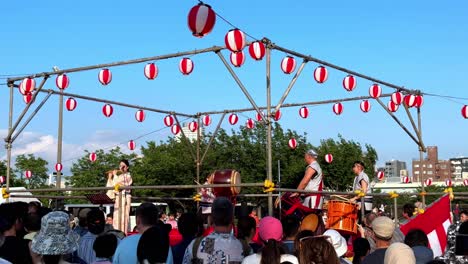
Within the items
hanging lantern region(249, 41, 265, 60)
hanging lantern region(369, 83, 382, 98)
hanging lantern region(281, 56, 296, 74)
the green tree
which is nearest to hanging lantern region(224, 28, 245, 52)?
hanging lantern region(249, 41, 265, 60)

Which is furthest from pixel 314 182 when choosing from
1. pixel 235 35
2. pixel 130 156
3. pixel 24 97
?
pixel 130 156

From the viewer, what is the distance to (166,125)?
20000mm

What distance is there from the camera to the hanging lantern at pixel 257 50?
11.4 m

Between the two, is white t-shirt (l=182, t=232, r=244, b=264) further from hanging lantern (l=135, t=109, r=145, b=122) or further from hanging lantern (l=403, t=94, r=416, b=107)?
hanging lantern (l=135, t=109, r=145, b=122)

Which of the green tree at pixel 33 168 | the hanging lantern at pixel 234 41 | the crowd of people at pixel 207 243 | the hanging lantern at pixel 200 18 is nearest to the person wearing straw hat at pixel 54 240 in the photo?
the crowd of people at pixel 207 243

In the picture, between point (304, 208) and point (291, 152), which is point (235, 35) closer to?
point (304, 208)

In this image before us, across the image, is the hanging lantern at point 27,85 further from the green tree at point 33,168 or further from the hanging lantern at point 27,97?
the green tree at point 33,168

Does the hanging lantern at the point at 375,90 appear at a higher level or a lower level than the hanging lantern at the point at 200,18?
lower

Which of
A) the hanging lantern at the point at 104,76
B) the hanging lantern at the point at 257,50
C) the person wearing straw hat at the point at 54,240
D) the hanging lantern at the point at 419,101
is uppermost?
the hanging lantern at the point at 104,76

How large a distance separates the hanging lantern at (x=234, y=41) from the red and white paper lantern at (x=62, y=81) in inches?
211

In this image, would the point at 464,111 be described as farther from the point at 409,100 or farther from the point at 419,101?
the point at 409,100

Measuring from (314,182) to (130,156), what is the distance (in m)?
46.0

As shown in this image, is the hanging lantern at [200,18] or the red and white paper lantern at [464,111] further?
the red and white paper lantern at [464,111]

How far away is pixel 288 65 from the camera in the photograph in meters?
13.4
